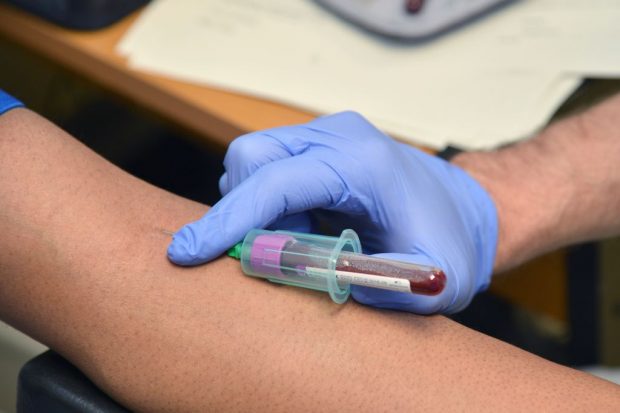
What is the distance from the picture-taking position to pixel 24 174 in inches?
33.8

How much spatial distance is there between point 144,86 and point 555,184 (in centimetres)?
64

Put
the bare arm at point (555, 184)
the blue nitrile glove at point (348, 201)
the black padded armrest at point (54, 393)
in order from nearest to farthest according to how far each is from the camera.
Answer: the black padded armrest at point (54, 393) < the blue nitrile glove at point (348, 201) < the bare arm at point (555, 184)

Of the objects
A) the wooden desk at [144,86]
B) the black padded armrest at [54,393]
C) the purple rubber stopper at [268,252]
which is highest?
the purple rubber stopper at [268,252]

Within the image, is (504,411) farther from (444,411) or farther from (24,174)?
(24,174)

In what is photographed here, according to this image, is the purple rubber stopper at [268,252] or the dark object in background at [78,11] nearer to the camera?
the purple rubber stopper at [268,252]

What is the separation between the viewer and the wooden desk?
118cm

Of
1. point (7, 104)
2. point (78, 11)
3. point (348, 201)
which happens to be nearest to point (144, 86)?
point (78, 11)

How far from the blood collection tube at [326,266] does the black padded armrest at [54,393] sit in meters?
0.20

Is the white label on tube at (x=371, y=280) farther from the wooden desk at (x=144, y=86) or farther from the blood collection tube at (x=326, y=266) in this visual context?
the wooden desk at (x=144, y=86)

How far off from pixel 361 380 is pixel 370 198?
0.23 meters

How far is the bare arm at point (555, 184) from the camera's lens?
3.64 ft

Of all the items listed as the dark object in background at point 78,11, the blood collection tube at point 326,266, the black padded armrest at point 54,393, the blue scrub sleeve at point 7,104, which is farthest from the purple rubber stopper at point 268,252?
the dark object in background at point 78,11

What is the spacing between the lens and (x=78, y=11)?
51.1 inches

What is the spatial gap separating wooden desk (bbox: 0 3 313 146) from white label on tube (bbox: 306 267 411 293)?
454mm
